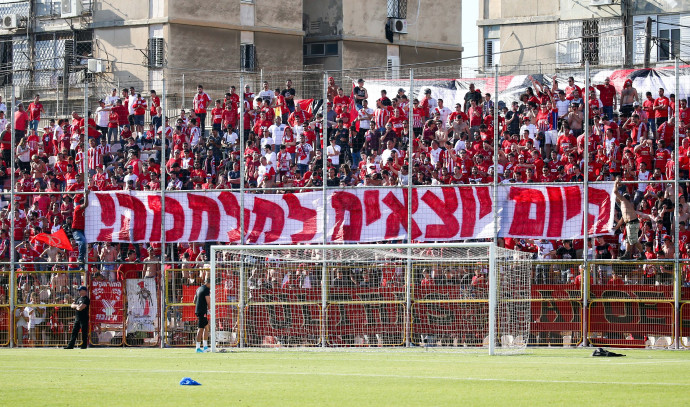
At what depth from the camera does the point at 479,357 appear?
21281 millimetres

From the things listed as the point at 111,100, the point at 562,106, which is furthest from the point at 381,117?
the point at 111,100

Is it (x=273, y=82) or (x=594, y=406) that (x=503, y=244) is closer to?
(x=594, y=406)

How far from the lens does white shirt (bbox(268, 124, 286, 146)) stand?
101 ft

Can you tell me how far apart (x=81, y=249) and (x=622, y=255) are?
12209mm

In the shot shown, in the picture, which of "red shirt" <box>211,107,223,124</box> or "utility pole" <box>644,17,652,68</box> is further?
"utility pole" <box>644,17,652,68</box>

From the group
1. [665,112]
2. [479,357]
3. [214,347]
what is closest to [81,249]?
[214,347]

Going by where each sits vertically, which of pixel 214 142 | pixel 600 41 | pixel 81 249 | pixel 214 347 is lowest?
pixel 214 347

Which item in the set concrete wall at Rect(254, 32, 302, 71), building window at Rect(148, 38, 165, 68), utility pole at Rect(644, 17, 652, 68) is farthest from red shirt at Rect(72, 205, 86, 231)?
concrete wall at Rect(254, 32, 302, 71)

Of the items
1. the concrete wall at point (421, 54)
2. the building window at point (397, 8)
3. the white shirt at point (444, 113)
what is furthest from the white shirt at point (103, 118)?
the concrete wall at point (421, 54)

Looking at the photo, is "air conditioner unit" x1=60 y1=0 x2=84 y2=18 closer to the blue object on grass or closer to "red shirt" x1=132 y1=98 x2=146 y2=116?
"red shirt" x1=132 y1=98 x2=146 y2=116

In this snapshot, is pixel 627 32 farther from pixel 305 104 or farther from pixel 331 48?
pixel 305 104

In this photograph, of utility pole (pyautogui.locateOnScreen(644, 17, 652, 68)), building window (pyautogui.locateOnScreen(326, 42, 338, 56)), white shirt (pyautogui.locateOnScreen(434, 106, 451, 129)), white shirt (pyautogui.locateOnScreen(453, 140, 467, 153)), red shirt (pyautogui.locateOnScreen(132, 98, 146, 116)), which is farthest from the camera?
building window (pyautogui.locateOnScreen(326, 42, 338, 56))

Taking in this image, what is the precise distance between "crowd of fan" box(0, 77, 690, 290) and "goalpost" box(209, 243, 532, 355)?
Result: 184 cm

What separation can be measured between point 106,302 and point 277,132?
20.7 ft
